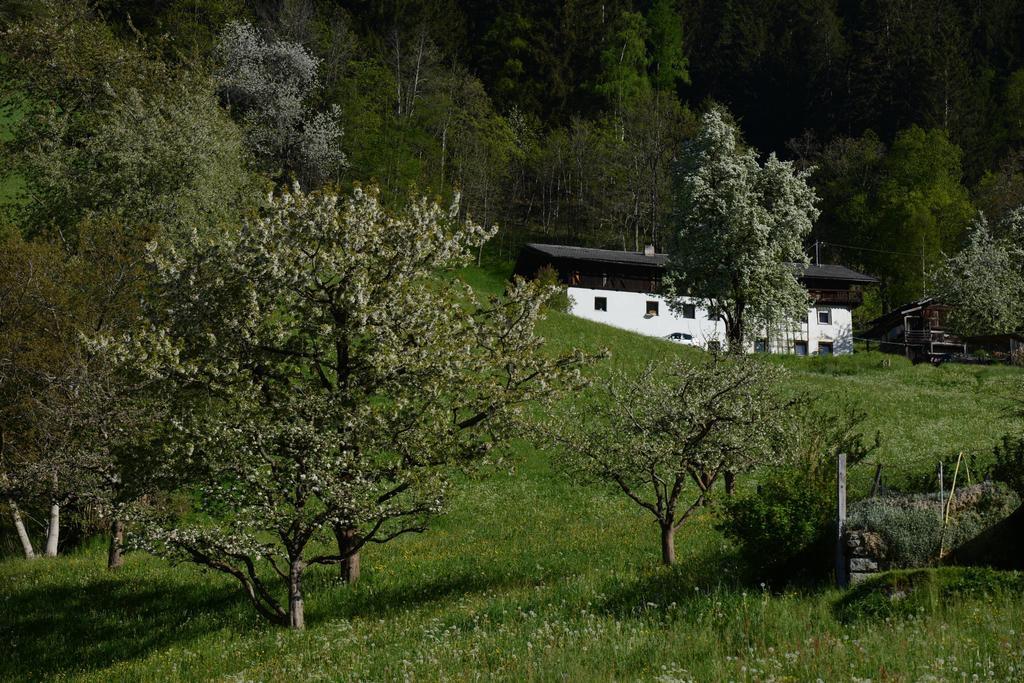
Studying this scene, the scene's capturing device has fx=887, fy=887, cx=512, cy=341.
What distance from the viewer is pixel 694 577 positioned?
1471cm

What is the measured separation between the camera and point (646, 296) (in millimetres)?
78125

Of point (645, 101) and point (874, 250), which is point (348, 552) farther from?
point (645, 101)

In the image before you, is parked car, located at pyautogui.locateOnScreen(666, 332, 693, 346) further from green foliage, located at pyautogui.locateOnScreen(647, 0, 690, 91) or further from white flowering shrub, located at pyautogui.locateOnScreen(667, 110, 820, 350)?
green foliage, located at pyautogui.locateOnScreen(647, 0, 690, 91)

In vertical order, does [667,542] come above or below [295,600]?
above

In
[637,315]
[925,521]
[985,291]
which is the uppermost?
[985,291]

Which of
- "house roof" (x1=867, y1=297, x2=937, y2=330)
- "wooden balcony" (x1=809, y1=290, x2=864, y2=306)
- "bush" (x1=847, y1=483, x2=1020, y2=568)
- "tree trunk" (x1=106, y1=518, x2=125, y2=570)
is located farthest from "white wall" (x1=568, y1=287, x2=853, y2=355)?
"bush" (x1=847, y1=483, x2=1020, y2=568)

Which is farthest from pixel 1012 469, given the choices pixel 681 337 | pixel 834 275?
pixel 834 275

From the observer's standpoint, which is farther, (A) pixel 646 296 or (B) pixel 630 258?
(B) pixel 630 258

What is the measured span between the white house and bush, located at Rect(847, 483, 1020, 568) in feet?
193

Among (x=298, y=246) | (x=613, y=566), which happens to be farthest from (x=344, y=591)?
(x=298, y=246)

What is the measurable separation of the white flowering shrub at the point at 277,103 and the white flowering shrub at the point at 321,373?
54.2 meters

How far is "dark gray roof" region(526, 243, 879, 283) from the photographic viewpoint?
7656 centimetres

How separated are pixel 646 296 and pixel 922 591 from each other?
221 ft

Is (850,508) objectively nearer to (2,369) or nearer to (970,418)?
(2,369)
